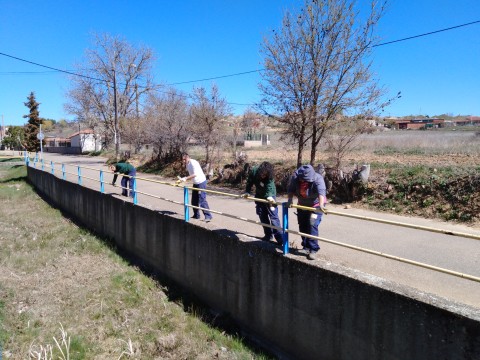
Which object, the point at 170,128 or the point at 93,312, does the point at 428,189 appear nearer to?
the point at 93,312

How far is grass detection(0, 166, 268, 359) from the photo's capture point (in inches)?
199

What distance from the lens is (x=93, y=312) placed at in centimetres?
614

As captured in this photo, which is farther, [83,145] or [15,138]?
[15,138]

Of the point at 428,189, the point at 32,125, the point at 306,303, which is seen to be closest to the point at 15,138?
the point at 32,125

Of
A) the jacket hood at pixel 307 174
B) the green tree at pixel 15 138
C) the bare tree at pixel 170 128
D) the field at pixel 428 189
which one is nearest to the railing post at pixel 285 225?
the jacket hood at pixel 307 174

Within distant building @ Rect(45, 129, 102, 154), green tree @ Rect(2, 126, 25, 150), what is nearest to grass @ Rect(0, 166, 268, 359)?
distant building @ Rect(45, 129, 102, 154)

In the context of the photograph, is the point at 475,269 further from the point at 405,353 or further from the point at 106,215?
the point at 106,215

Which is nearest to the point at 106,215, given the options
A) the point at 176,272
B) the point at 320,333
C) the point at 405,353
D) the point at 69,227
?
the point at 69,227

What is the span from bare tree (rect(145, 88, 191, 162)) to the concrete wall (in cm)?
1387

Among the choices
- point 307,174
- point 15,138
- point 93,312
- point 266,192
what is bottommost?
point 93,312

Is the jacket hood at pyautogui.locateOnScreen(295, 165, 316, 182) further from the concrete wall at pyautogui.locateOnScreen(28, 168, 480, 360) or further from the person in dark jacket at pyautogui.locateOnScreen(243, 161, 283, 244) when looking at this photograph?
the concrete wall at pyautogui.locateOnScreen(28, 168, 480, 360)

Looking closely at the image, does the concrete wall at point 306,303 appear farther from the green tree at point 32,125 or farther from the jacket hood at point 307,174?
the green tree at point 32,125

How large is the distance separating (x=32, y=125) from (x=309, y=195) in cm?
6640

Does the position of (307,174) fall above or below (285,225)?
above
